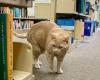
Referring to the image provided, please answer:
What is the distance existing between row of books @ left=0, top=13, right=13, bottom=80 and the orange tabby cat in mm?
560

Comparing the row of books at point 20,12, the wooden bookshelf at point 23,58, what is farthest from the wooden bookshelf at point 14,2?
the row of books at point 20,12

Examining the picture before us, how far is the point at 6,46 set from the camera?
0.87 metres

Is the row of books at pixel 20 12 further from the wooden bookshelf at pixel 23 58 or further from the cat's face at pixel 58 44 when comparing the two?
the wooden bookshelf at pixel 23 58

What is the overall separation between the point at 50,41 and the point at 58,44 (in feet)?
0.22

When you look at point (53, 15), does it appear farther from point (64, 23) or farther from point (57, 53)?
point (57, 53)

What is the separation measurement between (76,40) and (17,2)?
2179 millimetres

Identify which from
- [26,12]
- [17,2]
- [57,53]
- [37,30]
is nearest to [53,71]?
[57,53]

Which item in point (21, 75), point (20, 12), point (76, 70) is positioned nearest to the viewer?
point (21, 75)

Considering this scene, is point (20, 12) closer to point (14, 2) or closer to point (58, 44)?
point (58, 44)

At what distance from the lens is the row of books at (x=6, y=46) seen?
0.84 meters

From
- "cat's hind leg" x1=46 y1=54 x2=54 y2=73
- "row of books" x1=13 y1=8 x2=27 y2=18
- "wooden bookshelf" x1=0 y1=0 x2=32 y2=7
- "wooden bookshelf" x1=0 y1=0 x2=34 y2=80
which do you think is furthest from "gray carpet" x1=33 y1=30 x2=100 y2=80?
"row of books" x1=13 y1=8 x2=27 y2=18

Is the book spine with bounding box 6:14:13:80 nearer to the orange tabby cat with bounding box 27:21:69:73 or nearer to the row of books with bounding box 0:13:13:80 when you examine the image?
the row of books with bounding box 0:13:13:80

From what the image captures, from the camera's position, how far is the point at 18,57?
1.18 m

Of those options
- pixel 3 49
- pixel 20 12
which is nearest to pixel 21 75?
pixel 3 49
